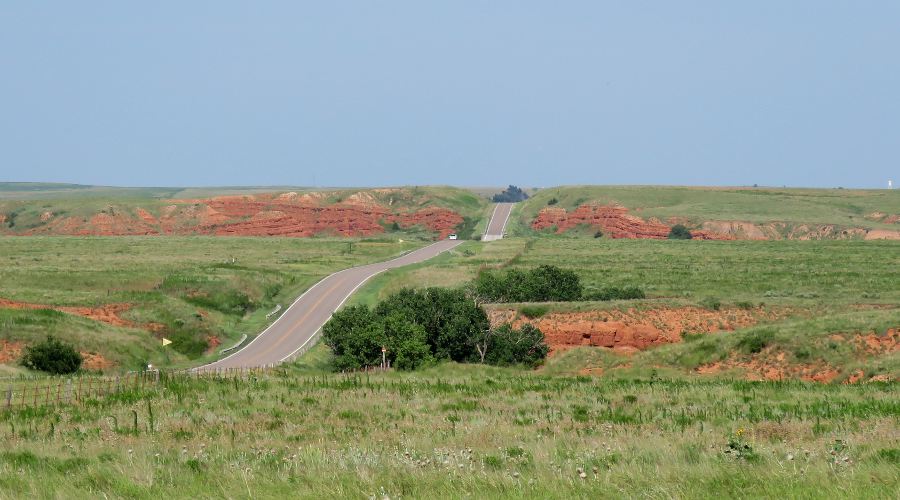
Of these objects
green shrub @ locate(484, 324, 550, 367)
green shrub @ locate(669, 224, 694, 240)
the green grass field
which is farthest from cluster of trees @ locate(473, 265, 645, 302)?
green shrub @ locate(669, 224, 694, 240)

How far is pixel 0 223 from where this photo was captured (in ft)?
567

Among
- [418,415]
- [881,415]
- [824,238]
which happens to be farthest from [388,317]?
[824,238]

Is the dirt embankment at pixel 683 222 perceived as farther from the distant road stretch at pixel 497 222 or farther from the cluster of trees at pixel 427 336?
the cluster of trees at pixel 427 336

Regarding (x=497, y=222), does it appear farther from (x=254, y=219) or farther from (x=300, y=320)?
(x=300, y=320)

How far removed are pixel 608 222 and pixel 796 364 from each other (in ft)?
379

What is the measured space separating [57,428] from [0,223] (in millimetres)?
165604

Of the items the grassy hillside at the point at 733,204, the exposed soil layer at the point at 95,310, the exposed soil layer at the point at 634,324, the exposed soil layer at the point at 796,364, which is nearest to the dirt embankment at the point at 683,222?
the grassy hillside at the point at 733,204

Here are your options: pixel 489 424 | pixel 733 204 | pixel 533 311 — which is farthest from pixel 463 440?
pixel 733 204

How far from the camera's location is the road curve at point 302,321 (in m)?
52.4

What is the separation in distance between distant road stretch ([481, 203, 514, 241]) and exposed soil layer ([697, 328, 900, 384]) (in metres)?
94.5

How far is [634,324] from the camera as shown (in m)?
52.5

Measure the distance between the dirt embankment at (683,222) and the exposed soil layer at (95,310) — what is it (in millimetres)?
93843

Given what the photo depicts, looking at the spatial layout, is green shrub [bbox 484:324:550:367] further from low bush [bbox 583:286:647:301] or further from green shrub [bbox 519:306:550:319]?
low bush [bbox 583:286:647:301]

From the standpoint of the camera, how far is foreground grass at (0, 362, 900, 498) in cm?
1131
